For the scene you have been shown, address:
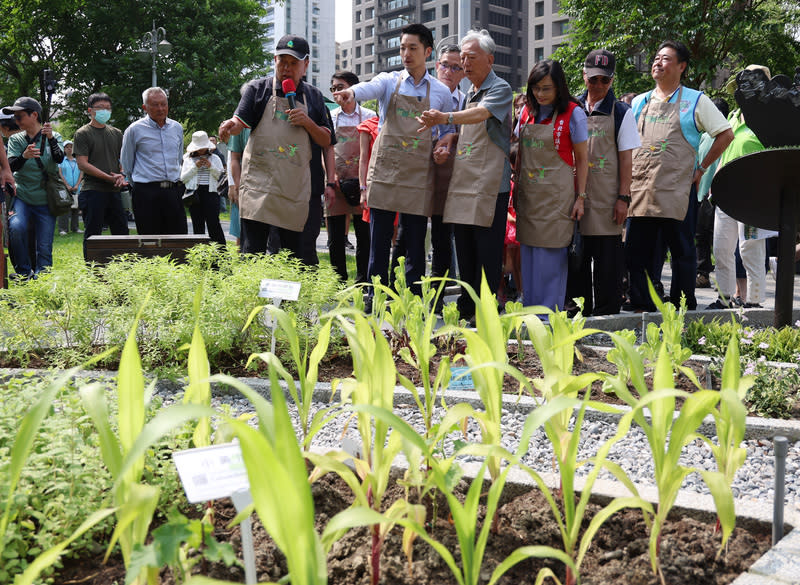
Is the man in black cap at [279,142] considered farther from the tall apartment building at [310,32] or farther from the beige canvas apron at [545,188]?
the tall apartment building at [310,32]

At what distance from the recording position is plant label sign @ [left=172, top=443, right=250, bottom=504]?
1368 millimetres

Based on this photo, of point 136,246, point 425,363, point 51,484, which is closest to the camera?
point 51,484

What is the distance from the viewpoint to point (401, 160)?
528cm

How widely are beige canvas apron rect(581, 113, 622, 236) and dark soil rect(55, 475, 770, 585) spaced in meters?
3.64

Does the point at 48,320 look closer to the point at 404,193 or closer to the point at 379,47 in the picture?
the point at 404,193

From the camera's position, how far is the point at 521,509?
6.78 ft

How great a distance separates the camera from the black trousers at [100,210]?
745 centimetres

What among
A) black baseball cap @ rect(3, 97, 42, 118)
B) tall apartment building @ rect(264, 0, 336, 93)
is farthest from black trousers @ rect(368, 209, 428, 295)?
tall apartment building @ rect(264, 0, 336, 93)

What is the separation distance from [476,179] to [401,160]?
554 mm

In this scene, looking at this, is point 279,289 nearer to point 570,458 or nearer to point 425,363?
point 425,363

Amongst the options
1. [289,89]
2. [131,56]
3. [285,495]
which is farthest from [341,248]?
[131,56]

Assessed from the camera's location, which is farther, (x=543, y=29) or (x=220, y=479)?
(x=543, y=29)

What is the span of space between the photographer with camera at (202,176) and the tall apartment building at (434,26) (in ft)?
234

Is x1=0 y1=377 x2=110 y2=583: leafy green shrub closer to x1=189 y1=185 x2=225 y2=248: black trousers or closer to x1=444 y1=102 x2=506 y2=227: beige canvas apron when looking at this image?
x1=444 y1=102 x2=506 y2=227: beige canvas apron
